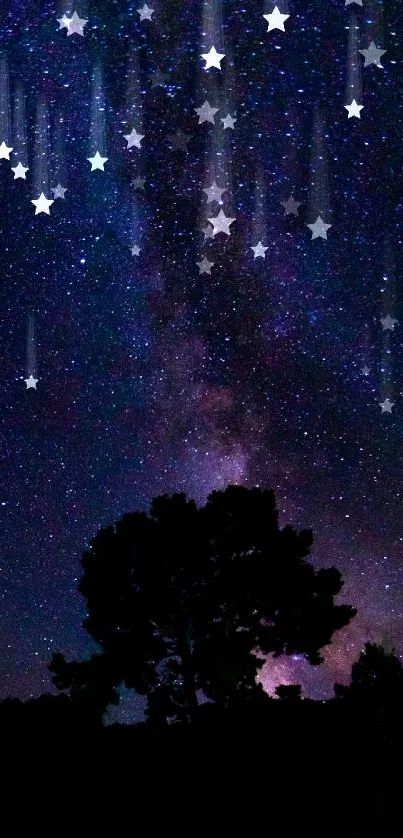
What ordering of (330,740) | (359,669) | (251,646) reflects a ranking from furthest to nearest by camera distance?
1. (359,669)
2. (251,646)
3. (330,740)

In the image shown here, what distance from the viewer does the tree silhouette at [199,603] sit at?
86.1 feet

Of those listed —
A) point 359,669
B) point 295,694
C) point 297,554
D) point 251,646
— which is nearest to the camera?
point 295,694

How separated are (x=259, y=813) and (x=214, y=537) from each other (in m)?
17.4

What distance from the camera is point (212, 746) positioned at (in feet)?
48.5

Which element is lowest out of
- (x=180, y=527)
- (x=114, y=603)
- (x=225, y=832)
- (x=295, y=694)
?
(x=225, y=832)

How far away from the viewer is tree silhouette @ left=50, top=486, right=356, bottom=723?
26.2 metres

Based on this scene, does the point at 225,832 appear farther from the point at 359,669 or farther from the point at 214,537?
the point at 359,669

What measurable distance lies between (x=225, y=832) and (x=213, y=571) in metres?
17.4

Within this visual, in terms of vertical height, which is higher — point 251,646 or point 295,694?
point 251,646

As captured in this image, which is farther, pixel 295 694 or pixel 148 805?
pixel 295 694

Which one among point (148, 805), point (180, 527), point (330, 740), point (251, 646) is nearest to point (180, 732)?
point (330, 740)

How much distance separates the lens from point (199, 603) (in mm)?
26594

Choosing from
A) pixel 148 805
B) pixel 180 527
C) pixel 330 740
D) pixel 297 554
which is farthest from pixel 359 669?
pixel 148 805

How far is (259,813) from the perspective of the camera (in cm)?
1030
